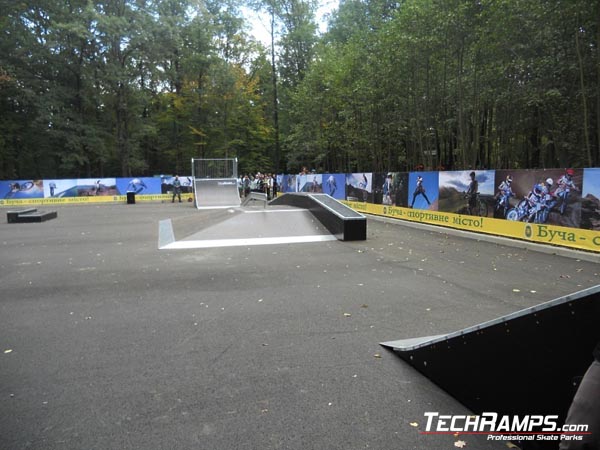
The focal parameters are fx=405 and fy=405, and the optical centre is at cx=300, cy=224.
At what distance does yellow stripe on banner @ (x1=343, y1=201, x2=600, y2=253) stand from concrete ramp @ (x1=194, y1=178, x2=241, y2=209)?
37.6ft

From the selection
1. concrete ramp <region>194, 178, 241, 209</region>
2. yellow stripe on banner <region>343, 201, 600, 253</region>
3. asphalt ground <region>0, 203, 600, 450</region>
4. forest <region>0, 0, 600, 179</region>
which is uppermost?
forest <region>0, 0, 600, 179</region>

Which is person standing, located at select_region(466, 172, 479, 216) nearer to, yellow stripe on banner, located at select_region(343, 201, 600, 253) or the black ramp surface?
yellow stripe on banner, located at select_region(343, 201, 600, 253)

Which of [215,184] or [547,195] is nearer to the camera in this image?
[547,195]

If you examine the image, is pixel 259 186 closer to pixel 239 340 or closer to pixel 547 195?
pixel 547 195

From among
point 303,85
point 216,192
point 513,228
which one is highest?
point 303,85

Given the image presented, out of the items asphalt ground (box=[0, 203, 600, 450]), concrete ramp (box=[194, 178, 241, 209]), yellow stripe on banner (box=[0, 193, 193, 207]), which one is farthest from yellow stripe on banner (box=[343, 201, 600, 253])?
yellow stripe on banner (box=[0, 193, 193, 207])

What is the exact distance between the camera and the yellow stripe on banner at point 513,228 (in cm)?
909

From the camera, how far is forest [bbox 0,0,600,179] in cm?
1439

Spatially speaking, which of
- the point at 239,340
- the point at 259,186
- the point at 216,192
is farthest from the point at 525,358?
the point at 259,186

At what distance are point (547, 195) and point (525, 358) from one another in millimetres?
9121

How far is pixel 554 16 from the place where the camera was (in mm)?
12688

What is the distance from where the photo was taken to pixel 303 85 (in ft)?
104

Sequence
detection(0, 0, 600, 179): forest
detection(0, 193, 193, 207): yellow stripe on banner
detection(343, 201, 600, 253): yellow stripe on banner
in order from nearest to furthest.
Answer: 1. detection(343, 201, 600, 253): yellow stripe on banner
2. detection(0, 0, 600, 179): forest
3. detection(0, 193, 193, 207): yellow stripe on banner

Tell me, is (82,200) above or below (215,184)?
below
